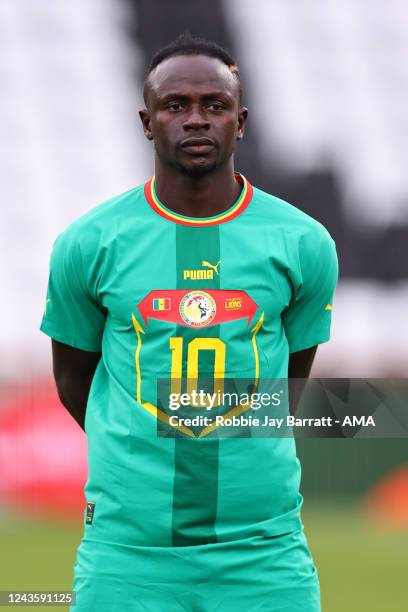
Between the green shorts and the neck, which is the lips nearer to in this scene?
the neck

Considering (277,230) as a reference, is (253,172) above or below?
above

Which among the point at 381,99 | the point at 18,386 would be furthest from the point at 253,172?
the point at 18,386

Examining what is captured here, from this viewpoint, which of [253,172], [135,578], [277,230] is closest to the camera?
[135,578]

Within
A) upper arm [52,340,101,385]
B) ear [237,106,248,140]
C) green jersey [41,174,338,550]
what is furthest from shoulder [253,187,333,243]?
upper arm [52,340,101,385]

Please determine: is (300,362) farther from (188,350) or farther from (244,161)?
(244,161)

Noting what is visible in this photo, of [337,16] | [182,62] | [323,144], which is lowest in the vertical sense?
[182,62]

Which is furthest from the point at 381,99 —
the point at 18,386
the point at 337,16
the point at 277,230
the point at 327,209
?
the point at 277,230

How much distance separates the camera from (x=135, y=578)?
267cm

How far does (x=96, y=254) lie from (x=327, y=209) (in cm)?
670

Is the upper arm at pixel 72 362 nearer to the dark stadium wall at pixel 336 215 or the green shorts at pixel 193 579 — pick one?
the green shorts at pixel 193 579

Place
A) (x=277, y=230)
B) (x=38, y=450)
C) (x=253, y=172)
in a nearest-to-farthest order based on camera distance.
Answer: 1. (x=277, y=230)
2. (x=38, y=450)
3. (x=253, y=172)

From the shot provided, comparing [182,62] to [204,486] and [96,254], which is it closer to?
[96,254]

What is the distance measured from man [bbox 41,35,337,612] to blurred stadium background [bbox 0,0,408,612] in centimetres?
498

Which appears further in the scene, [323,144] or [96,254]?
[323,144]
